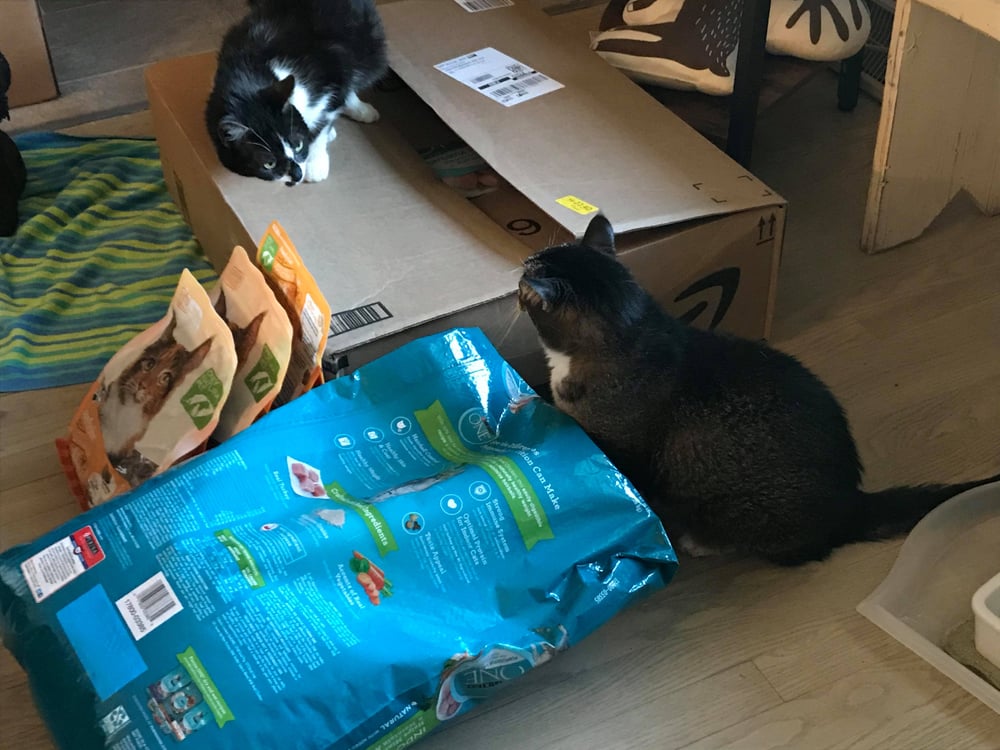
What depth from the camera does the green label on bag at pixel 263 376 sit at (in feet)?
3.95

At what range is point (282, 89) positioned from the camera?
4.86 ft

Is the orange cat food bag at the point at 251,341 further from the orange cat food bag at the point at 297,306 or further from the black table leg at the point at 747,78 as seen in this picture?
the black table leg at the point at 747,78

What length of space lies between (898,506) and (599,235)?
0.49m

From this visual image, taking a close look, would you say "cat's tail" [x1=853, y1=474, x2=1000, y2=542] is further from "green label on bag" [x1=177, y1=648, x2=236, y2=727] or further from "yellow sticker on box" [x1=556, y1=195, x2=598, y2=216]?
→ "green label on bag" [x1=177, y1=648, x2=236, y2=727]

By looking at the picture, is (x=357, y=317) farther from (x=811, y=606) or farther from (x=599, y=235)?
(x=811, y=606)

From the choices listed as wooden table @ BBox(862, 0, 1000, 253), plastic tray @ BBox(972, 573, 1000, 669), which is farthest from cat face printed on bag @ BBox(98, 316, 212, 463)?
wooden table @ BBox(862, 0, 1000, 253)

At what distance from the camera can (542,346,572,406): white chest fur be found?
4.14ft

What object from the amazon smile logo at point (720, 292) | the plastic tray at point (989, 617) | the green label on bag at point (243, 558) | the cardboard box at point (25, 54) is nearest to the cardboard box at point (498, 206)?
the amazon smile logo at point (720, 292)

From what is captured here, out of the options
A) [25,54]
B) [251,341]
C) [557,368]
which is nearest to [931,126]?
[557,368]

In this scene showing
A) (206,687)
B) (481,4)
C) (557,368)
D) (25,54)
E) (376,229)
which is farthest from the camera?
(25,54)

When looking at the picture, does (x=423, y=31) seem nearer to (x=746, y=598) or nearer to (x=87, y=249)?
(x=87, y=249)

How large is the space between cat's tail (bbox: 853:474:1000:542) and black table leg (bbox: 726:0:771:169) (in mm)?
683

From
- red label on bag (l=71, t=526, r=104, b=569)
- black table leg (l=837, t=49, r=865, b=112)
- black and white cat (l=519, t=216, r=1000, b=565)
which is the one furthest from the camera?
black table leg (l=837, t=49, r=865, b=112)

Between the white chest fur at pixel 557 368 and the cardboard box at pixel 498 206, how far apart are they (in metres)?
0.10
